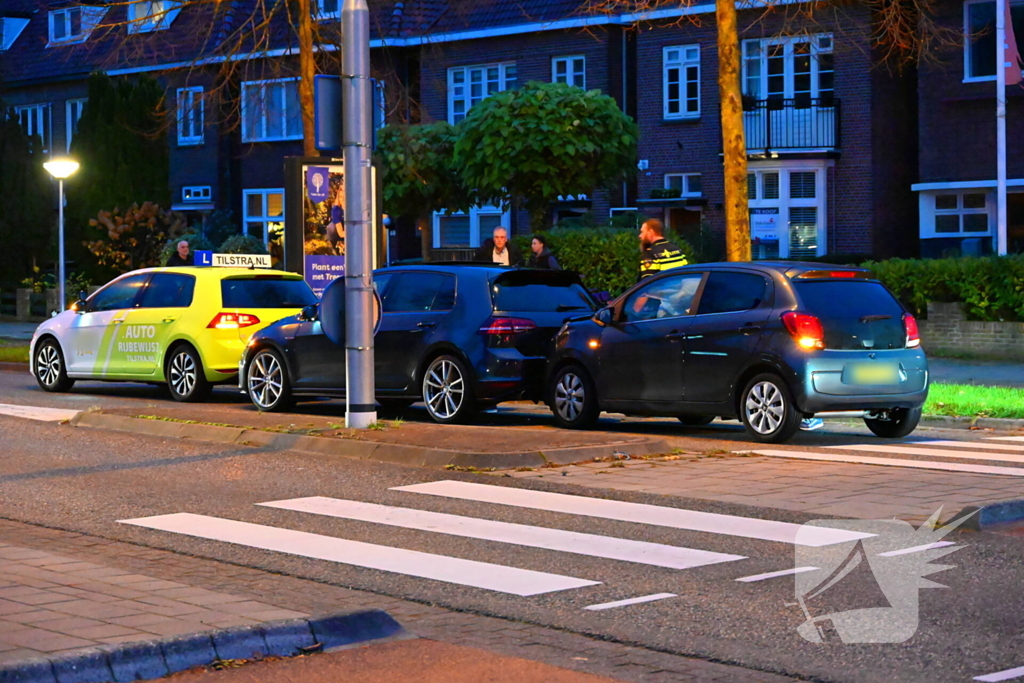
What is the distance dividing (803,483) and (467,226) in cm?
3145

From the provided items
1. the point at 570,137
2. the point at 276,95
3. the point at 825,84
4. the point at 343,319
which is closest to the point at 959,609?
the point at 343,319

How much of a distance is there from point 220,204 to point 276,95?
3.80m

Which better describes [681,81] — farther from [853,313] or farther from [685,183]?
[853,313]

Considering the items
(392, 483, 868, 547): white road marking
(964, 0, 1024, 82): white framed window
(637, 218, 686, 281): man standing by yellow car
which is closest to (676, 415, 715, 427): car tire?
(637, 218, 686, 281): man standing by yellow car

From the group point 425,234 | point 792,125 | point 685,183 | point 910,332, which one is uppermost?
point 792,125

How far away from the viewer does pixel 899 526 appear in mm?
8531

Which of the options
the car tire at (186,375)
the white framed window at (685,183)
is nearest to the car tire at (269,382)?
the car tire at (186,375)

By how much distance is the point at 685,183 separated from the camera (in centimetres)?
3706

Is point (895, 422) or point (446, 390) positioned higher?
point (446, 390)

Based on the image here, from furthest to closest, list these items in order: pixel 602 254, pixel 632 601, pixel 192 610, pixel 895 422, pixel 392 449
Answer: pixel 602 254
pixel 895 422
pixel 392 449
pixel 632 601
pixel 192 610

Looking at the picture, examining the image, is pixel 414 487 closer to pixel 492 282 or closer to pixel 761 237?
pixel 492 282

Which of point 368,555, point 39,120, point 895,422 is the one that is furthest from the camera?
point 39,120

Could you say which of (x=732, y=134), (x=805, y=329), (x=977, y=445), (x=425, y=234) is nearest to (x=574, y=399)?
(x=805, y=329)

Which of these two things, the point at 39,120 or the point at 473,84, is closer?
the point at 473,84
